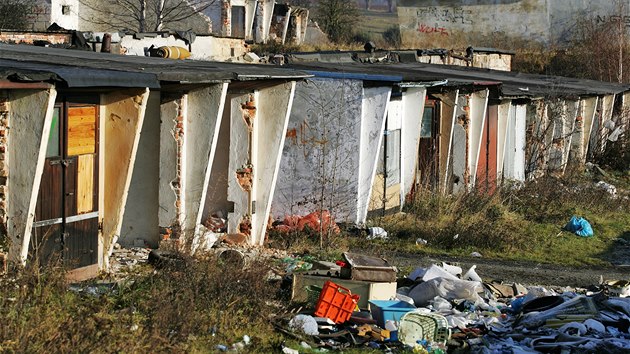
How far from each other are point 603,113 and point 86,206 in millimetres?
23930

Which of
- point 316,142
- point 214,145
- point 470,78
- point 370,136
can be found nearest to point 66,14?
point 470,78

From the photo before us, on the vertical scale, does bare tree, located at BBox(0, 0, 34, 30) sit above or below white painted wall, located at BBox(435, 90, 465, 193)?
above

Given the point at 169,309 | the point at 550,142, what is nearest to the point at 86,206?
the point at 169,309

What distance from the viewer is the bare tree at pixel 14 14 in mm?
35062

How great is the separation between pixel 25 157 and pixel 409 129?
997 cm

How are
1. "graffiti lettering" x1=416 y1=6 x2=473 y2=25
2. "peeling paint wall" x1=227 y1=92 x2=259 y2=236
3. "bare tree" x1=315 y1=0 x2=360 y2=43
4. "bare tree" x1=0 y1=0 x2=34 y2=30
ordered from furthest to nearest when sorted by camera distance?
"bare tree" x1=315 y1=0 x2=360 y2=43 → "graffiti lettering" x1=416 y1=6 x2=473 y2=25 → "bare tree" x1=0 y1=0 x2=34 y2=30 → "peeling paint wall" x1=227 y1=92 x2=259 y2=236

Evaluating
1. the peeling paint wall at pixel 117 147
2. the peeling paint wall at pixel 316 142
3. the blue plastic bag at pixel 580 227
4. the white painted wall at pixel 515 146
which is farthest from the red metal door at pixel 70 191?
the white painted wall at pixel 515 146

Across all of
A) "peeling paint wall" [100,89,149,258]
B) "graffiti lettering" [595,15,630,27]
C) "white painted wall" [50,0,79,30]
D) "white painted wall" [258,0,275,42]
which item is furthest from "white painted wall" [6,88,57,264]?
"white painted wall" [258,0,275,42]

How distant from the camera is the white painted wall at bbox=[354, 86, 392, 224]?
17.1m

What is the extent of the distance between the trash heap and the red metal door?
91.7 inches

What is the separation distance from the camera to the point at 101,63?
43.7ft

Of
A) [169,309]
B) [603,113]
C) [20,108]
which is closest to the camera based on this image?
[169,309]

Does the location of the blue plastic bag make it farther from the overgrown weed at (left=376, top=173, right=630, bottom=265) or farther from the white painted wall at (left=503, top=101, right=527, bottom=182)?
the white painted wall at (left=503, top=101, right=527, bottom=182)

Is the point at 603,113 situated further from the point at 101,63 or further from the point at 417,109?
the point at 101,63
